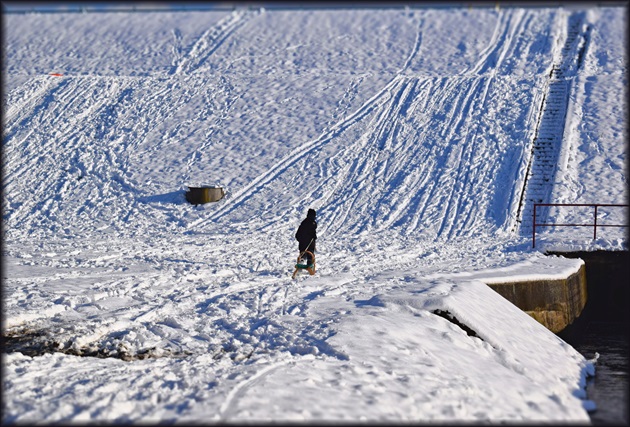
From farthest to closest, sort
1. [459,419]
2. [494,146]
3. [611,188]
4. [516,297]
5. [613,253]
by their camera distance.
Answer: [494,146] < [611,188] < [613,253] < [516,297] < [459,419]

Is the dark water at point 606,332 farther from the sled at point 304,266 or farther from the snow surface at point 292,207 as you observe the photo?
the sled at point 304,266

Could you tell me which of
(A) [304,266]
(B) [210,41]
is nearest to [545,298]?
(A) [304,266]

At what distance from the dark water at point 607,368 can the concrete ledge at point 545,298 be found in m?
0.50

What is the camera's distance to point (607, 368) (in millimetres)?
12906

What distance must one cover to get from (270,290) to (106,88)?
20.1 metres

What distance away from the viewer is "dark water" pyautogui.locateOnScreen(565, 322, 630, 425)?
9953mm

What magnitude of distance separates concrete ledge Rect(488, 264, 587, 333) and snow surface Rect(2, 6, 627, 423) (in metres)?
0.31

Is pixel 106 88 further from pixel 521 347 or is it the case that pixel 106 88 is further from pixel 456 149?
pixel 521 347

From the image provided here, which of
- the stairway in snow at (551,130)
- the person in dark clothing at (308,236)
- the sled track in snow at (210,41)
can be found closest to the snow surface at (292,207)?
the sled track in snow at (210,41)

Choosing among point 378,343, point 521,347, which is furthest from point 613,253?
point 378,343

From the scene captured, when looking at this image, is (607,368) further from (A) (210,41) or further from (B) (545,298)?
(A) (210,41)

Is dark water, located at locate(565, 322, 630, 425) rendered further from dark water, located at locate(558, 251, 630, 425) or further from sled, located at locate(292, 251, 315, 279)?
sled, located at locate(292, 251, 315, 279)

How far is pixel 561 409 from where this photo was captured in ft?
29.3

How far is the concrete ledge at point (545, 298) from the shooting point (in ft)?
49.2
